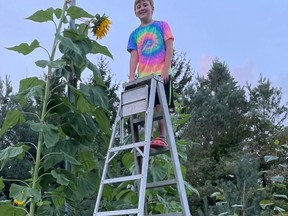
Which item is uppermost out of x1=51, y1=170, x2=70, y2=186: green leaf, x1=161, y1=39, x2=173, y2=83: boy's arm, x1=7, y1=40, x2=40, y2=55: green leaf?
x1=7, y1=40, x2=40, y2=55: green leaf

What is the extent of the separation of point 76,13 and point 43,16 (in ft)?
0.77

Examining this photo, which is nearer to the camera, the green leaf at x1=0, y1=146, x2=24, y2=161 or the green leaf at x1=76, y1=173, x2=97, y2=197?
the green leaf at x1=0, y1=146, x2=24, y2=161

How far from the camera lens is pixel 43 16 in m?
3.89

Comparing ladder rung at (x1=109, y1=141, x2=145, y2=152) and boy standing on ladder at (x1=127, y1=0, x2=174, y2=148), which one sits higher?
boy standing on ladder at (x1=127, y1=0, x2=174, y2=148)

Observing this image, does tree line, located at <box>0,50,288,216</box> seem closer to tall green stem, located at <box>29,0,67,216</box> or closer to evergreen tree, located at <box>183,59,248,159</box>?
evergreen tree, located at <box>183,59,248,159</box>

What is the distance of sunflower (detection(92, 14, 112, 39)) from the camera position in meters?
3.98

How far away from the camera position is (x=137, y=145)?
9.98 ft

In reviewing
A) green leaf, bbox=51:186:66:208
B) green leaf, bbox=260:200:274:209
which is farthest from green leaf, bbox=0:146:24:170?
green leaf, bbox=260:200:274:209

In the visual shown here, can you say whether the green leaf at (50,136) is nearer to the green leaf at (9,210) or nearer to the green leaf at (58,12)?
the green leaf at (9,210)

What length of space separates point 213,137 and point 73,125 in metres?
17.9

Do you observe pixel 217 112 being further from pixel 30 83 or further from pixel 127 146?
pixel 127 146

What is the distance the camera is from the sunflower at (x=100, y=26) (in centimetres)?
398

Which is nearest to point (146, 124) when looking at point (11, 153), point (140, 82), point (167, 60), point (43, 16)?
point (140, 82)

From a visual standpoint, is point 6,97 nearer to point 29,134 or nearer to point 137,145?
point 29,134
